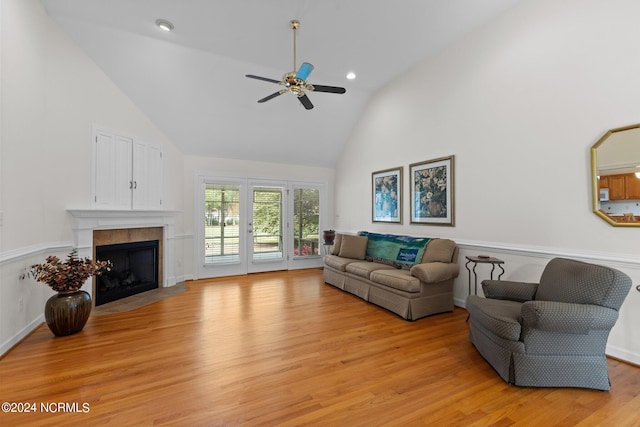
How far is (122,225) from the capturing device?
427 cm

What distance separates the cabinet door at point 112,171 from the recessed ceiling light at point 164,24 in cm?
172

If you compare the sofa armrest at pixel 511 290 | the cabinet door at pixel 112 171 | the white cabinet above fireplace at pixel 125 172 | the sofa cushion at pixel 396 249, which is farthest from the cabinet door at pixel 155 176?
the sofa armrest at pixel 511 290

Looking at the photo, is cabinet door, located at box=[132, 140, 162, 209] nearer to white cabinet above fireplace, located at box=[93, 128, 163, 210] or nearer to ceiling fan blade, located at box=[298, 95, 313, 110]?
white cabinet above fireplace, located at box=[93, 128, 163, 210]

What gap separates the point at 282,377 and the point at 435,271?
225 centimetres

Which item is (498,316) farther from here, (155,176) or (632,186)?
(155,176)

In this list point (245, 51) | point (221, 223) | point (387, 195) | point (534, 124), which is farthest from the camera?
point (221, 223)

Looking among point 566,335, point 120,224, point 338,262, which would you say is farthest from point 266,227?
point 566,335

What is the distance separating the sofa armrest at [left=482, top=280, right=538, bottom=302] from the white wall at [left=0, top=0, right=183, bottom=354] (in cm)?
462

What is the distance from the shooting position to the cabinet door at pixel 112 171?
3971 mm

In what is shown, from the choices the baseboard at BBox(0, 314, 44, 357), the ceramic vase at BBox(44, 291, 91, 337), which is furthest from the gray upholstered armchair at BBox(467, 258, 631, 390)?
the baseboard at BBox(0, 314, 44, 357)

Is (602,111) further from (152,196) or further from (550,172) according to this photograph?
(152,196)

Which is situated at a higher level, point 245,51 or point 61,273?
point 245,51

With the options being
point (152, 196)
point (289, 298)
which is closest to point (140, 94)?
point (152, 196)

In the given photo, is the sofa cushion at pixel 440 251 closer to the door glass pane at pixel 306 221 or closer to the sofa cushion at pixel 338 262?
the sofa cushion at pixel 338 262
